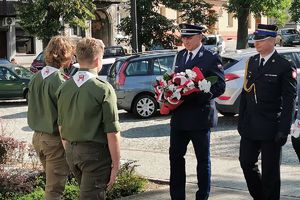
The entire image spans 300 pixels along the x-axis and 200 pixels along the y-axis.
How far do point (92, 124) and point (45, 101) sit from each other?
99 cm

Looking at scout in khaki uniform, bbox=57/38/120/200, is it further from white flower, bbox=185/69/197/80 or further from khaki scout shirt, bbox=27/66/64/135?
white flower, bbox=185/69/197/80

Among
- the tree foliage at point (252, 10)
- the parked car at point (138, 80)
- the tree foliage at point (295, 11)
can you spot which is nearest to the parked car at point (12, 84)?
the parked car at point (138, 80)

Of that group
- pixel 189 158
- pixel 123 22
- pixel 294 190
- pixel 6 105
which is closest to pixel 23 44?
pixel 123 22

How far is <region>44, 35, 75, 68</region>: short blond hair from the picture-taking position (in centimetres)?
500

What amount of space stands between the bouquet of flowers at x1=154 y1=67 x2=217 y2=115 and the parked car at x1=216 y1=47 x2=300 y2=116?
6220 millimetres

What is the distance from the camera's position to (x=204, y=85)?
5297 mm

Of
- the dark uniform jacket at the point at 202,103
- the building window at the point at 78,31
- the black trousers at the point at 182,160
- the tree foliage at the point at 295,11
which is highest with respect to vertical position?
the tree foliage at the point at 295,11

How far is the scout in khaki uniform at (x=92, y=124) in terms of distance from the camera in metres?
4.18

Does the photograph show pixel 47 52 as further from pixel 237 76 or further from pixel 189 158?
pixel 237 76

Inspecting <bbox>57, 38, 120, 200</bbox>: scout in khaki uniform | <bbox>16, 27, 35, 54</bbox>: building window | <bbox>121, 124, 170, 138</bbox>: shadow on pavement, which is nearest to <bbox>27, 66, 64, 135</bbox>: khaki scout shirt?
<bbox>57, 38, 120, 200</bbox>: scout in khaki uniform

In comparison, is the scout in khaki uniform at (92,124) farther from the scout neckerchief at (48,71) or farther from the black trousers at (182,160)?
the black trousers at (182,160)

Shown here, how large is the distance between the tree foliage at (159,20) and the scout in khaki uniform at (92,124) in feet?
68.1

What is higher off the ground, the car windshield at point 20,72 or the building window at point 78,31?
the building window at point 78,31

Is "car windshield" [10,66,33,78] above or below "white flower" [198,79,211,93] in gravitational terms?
below
